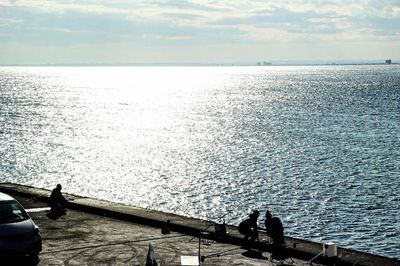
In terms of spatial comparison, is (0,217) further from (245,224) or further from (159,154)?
(159,154)

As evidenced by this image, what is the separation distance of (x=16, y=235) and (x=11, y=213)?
3.85 ft

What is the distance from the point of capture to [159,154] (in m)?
78.2

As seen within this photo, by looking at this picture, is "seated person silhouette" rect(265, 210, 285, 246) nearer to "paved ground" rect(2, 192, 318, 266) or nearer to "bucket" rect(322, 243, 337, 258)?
"paved ground" rect(2, 192, 318, 266)

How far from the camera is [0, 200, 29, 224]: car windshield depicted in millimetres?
17089

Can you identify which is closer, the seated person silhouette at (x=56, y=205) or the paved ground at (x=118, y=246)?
the paved ground at (x=118, y=246)

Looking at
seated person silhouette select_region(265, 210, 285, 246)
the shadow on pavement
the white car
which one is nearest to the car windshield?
the white car

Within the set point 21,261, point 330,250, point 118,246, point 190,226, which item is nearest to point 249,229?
point 190,226

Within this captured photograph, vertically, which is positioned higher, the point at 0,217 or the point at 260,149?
the point at 0,217

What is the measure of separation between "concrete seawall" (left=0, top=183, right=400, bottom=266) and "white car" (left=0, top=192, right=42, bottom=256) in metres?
6.06

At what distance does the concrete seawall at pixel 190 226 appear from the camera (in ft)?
59.0

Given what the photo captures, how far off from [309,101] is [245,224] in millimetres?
160862

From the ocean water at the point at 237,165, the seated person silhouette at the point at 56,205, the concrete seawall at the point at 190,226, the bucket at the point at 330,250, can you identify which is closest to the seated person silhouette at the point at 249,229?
the concrete seawall at the point at 190,226

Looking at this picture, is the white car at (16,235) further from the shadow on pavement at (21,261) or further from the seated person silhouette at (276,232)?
the seated person silhouette at (276,232)

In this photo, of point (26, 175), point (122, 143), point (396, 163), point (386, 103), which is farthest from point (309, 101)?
point (26, 175)
